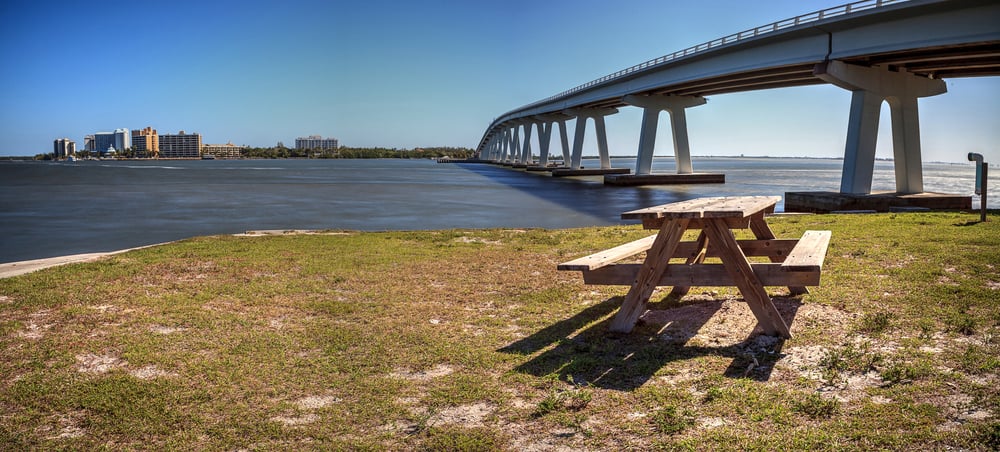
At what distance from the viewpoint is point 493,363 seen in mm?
5922

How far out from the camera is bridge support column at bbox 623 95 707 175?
190 feet

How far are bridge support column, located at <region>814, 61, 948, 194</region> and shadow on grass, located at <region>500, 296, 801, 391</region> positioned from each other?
84.2 ft

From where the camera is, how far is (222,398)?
526cm

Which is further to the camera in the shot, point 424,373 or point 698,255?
point 698,255

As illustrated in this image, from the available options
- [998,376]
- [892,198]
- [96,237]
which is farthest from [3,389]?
[892,198]

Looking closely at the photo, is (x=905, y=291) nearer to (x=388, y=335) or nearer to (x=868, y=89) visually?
(x=388, y=335)

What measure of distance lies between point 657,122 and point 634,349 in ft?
181

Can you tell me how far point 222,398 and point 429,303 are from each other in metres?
3.33

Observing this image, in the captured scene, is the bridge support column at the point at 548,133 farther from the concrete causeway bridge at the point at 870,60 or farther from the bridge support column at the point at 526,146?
the concrete causeway bridge at the point at 870,60

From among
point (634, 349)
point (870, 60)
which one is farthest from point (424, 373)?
point (870, 60)

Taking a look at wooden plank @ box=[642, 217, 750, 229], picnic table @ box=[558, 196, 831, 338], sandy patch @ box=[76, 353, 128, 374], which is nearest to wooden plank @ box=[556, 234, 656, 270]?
picnic table @ box=[558, 196, 831, 338]

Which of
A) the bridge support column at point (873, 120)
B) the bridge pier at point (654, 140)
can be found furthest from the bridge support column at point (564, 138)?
the bridge support column at point (873, 120)

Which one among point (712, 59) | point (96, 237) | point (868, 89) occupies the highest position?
point (712, 59)

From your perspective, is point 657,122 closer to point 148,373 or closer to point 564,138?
point 564,138
